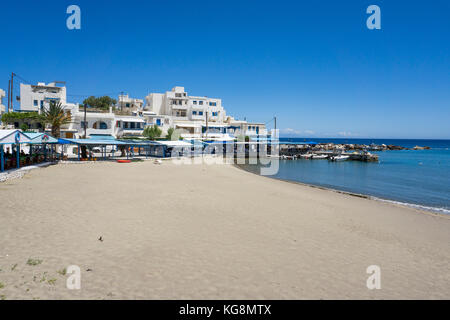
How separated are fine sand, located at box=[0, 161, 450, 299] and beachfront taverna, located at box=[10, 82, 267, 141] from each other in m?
29.6

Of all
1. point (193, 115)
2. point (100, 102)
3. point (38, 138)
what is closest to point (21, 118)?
point (38, 138)

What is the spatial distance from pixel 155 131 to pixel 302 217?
38443 mm

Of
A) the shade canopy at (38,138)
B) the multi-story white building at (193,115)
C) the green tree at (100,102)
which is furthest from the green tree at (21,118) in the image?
the green tree at (100,102)

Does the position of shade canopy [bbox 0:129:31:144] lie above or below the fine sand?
above

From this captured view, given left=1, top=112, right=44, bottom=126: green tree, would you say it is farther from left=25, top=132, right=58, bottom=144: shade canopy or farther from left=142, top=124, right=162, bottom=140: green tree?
left=25, top=132, right=58, bottom=144: shade canopy

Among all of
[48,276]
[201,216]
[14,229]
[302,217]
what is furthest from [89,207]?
[302,217]

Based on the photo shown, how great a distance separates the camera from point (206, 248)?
7410 millimetres

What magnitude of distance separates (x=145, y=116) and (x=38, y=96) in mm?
16032

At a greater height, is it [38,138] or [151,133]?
[151,133]

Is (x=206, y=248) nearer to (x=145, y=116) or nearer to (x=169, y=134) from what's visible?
(x=169, y=134)

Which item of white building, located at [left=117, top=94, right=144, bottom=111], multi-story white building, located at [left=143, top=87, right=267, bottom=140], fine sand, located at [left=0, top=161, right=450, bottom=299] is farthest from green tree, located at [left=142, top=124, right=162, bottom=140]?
fine sand, located at [left=0, top=161, right=450, bottom=299]

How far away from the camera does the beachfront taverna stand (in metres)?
42.9

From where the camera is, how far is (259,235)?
28.6ft
